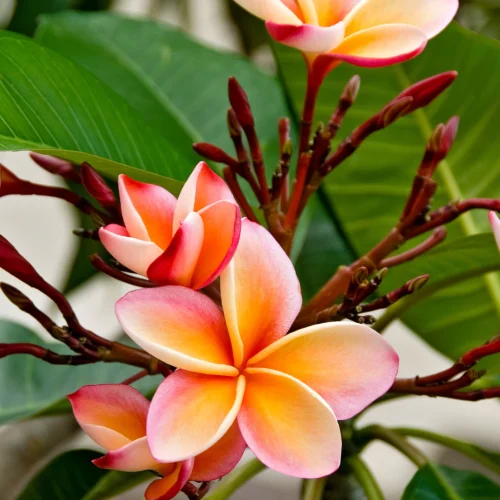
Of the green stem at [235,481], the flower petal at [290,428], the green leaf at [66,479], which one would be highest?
the flower petal at [290,428]

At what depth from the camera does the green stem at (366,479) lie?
432 mm

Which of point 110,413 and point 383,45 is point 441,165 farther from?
point 110,413

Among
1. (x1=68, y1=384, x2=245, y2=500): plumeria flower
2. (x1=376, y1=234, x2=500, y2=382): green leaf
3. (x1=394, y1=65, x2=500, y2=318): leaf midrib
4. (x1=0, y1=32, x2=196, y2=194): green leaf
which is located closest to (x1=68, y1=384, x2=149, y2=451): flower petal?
(x1=68, y1=384, x2=245, y2=500): plumeria flower

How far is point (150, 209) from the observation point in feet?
0.90

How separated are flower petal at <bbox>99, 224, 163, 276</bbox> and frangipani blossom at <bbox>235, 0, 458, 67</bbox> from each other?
0.12m

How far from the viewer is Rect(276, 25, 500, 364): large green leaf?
51 centimetres

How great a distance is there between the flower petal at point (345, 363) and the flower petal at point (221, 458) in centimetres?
3

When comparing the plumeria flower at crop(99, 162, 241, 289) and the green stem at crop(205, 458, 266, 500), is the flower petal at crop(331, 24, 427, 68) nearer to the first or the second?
the plumeria flower at crop(99, 162, 241, 289)

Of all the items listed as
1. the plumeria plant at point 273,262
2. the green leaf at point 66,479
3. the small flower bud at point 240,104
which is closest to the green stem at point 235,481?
the plumeria plant at point 273,262

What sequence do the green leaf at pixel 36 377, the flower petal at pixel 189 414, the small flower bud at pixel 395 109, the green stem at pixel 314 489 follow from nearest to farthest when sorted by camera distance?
the flower petal at pixel 189 414 < the small flower bud at pixel 395 109 < the green stem at pixel 314 489 < the green leaf at pixel 36 377

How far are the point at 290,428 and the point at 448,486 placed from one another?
22 cm

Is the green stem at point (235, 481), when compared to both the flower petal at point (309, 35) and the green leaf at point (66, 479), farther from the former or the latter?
the flower petal at point (309, 35)

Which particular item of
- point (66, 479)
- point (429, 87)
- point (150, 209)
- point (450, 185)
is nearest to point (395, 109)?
point (429, 87)

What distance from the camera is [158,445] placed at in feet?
0.72
